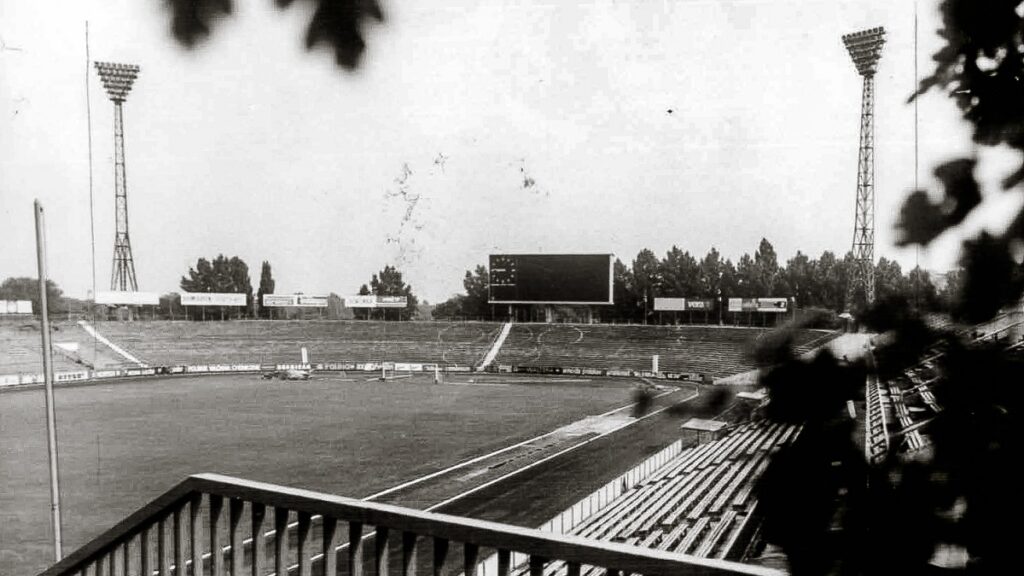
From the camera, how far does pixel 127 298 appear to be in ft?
148

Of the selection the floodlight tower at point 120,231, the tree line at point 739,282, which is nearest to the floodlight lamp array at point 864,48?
the tree line at point 739,282

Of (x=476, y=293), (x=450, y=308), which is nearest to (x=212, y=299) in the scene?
(x=450, y=308)

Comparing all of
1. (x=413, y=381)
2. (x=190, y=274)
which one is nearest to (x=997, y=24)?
(x=413, y=381)

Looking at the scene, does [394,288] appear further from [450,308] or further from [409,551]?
[409,551]

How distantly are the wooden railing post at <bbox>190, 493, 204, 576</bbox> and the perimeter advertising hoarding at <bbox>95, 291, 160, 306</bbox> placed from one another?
4641 centimetres

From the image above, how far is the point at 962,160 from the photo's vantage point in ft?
2.93

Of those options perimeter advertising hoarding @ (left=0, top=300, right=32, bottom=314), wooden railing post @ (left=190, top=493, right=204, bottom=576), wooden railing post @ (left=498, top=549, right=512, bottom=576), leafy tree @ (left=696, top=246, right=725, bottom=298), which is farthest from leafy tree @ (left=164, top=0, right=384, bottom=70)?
perimeter advertising hoarding @ (left=0, top=300, right=32, bottom=314)

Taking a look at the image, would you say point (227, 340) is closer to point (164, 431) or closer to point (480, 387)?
point (480, 387)

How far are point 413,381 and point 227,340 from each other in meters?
16.1

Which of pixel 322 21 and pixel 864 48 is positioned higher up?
pixel 864 48

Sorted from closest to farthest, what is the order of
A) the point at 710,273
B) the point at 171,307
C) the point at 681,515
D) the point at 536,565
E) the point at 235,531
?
the point at 536,565
the point at 235,531
the point at 681,515
the point at 710,273
the point at 171,307

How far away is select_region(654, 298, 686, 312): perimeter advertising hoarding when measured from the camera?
115 ft

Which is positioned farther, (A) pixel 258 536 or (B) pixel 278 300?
(B) pixel 278 300

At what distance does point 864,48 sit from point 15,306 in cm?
4384
